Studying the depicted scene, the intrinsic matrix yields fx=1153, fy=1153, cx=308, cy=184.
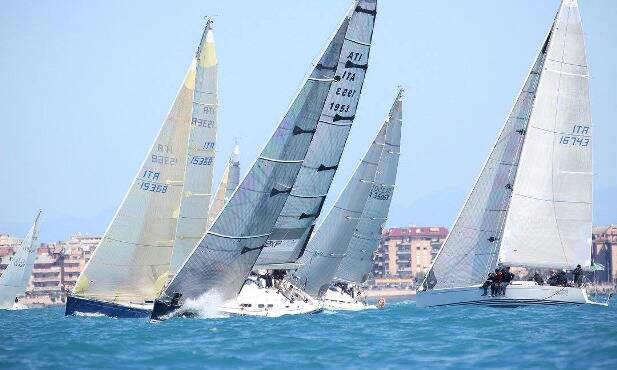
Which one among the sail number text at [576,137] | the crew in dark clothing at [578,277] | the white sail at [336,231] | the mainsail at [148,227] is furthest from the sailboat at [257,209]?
the crew in dark clothing at [578,277]

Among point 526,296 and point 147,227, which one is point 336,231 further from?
point 147,227

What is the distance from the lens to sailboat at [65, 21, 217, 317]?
43.6 metres

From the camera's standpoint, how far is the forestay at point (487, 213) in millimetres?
47438

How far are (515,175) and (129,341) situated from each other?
22998 mm

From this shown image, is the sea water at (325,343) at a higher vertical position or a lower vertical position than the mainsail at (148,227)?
Answer: lower

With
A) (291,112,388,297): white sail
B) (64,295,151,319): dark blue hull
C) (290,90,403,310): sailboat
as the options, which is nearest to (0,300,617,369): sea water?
(64,295,151,319): dark blue hull

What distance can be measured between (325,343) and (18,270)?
61.1 meters

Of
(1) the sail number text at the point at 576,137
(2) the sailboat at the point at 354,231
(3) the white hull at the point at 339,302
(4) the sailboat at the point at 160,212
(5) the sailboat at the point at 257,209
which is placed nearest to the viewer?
(5) the sailboat at the point at 257,209

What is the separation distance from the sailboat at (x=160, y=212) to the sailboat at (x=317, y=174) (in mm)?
3940

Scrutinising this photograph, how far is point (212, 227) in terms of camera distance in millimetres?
37531

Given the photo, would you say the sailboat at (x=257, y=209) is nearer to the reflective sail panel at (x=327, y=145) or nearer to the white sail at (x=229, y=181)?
the reflective sail panel at (x=327, y=145)

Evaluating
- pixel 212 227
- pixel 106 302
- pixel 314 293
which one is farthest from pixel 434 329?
pixel 314 293

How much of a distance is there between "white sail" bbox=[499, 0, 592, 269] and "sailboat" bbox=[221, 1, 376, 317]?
25.1ft

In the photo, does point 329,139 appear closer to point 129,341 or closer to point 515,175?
point 515,175
